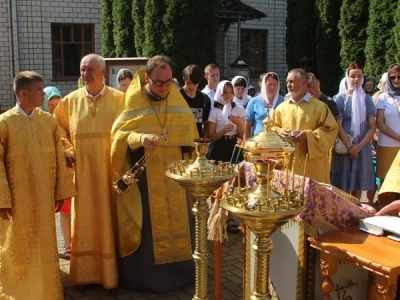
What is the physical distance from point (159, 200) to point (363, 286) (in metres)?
1.68

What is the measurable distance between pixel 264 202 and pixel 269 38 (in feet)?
55.8

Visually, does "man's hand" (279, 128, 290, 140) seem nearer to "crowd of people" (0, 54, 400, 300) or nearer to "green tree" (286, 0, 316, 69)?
"crowd of people" (0, 54, 400, 300)

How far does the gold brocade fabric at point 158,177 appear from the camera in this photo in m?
3.88

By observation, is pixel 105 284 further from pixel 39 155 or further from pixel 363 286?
pixel 363 286

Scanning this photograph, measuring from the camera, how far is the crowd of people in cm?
350

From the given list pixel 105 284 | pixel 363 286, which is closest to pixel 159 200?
pixel 105 284

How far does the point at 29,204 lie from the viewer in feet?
11.6

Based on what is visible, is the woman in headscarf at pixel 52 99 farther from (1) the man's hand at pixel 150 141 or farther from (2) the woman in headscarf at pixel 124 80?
(1) the man's hand at pixel 150 141

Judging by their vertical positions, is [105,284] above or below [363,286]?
below

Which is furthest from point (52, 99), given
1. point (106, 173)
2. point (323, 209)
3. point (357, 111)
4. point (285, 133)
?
point (323, 209)

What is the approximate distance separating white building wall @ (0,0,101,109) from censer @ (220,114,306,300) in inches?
565

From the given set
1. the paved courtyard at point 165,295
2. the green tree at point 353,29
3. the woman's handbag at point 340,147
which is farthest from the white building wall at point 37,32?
the paved courtyard at point 165,295

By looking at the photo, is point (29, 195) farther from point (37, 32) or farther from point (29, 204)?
point (37, 32)

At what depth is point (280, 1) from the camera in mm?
18141
